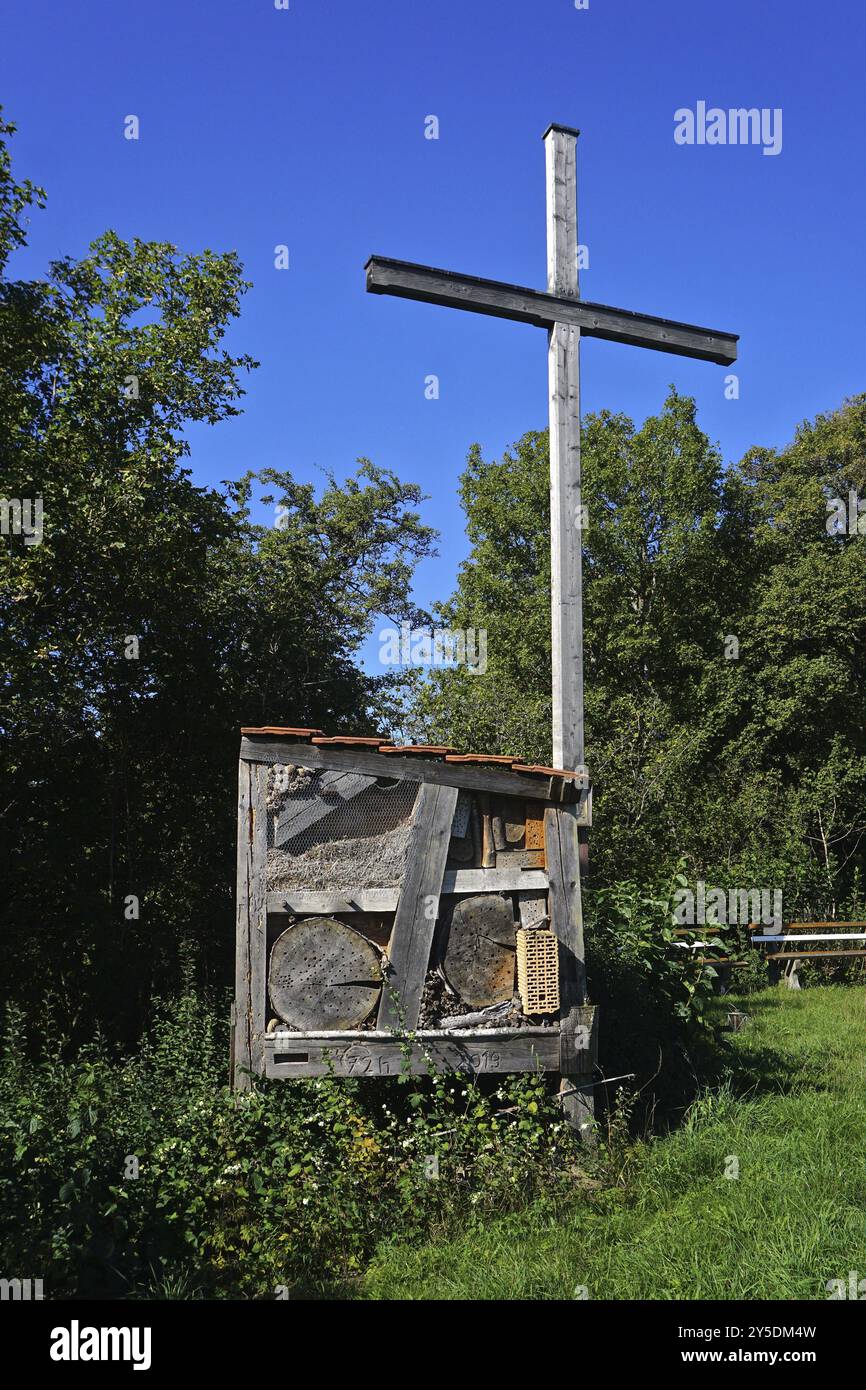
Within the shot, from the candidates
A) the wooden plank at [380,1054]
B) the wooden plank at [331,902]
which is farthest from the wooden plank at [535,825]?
the wooden plank at [380,1054]

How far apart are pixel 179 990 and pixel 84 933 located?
3.42 ft

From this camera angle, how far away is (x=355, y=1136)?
6039 millimetres

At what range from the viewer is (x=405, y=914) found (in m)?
6.40

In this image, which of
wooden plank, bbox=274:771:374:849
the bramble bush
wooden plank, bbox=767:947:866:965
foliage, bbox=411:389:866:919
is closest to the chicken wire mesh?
wooden plank, bbox=274:771:374:849

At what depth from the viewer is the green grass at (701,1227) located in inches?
184

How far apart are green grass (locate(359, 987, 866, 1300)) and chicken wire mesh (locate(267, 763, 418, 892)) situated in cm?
205

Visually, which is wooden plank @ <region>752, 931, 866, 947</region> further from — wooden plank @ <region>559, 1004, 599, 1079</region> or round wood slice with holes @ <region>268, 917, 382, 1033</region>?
round wood slice with holes @ <region>268, 917, 382, 1033</region>

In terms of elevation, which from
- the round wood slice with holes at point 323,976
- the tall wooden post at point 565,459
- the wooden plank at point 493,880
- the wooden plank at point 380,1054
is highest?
the tall wooden post at point 565,459

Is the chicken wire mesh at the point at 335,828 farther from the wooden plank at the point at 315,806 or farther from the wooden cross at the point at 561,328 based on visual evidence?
the wooden cross at the point at 561,328

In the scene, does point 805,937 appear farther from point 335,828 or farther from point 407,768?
point 335,828

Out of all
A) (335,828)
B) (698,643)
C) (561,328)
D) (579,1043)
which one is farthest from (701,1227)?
(698,643)

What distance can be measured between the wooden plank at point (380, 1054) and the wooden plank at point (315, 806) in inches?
47.2

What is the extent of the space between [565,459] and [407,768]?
2.57 meters

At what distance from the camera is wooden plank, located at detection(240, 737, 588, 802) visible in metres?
6.54
